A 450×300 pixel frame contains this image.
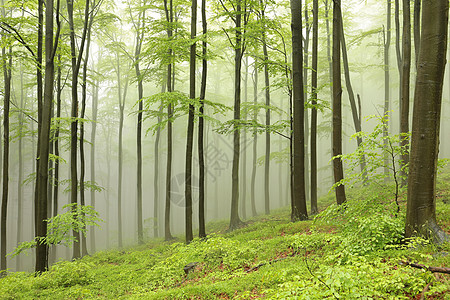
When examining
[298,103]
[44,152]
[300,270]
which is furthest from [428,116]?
[44,152]

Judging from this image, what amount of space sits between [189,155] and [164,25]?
5549mm

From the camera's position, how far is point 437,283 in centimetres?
318

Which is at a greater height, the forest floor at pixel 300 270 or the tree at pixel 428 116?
the tree at pixel 428 116

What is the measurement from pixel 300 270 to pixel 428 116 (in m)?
3.33

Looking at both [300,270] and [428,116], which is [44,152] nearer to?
[300,270]

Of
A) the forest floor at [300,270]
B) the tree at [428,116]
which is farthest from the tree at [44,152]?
the tree at [428,116]

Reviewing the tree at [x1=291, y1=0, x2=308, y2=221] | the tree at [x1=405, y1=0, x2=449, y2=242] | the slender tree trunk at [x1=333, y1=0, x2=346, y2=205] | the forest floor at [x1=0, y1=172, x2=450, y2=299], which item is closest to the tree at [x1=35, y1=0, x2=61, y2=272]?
the forest floor at [x1=0, y1=172, x2=450, y2=299]

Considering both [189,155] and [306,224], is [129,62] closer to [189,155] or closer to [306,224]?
[189,155]

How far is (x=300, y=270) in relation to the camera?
475cm

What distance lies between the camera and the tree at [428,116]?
14.5 feet

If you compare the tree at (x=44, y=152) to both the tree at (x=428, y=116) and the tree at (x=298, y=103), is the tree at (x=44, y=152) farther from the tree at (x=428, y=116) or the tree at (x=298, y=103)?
the tree at (x=428, y=116)

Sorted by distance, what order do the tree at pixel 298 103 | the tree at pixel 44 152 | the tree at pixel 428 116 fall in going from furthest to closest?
the tree at pixel 298 103 < the tree at pixel 44 152 < the tree at pixel 428 116

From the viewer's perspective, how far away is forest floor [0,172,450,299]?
3.24 meters

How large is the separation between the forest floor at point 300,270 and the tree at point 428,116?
1.42 ft
